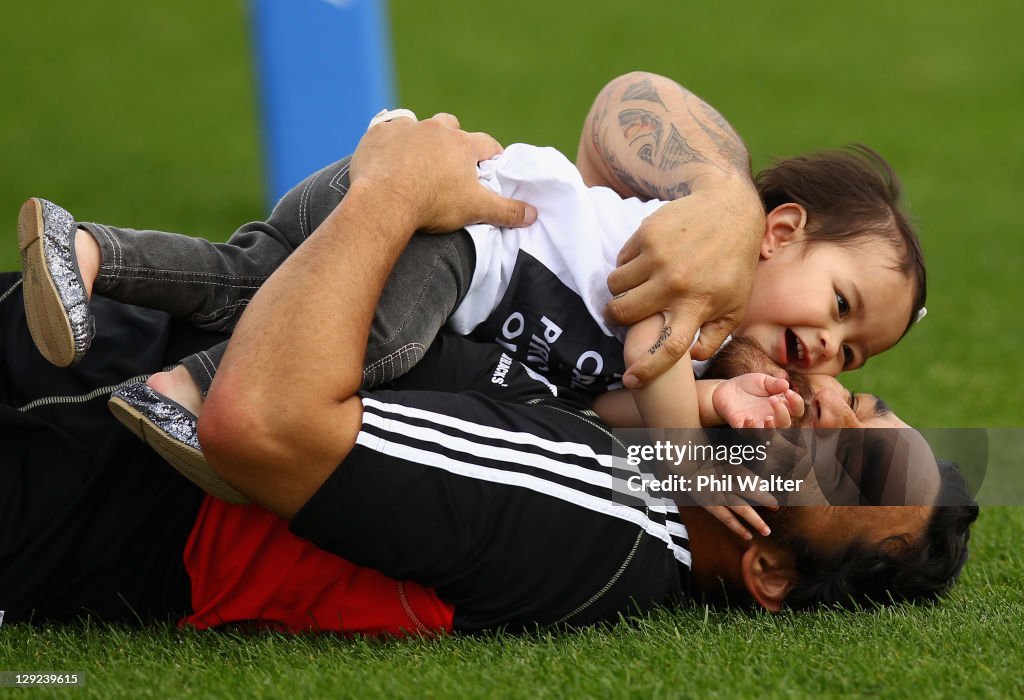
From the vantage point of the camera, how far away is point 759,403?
105 inches

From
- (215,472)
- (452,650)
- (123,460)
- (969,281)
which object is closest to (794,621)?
(452,650)

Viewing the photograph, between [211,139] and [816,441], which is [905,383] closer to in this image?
[816,441]

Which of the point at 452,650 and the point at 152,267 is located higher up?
the point at 152,267

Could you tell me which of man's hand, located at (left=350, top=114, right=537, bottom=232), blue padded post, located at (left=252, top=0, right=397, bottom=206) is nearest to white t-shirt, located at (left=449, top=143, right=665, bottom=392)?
man's hand, located at (left=350, top=114, right=537, bottom=232)

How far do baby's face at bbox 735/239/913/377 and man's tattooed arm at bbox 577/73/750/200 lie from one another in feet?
0.89

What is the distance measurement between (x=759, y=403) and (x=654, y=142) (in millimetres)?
795

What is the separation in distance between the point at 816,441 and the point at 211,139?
8.87 m

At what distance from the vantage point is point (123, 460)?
2625 mm

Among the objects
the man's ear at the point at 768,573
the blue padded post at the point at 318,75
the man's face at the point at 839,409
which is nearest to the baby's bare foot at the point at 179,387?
the man's ear at the point at 768,573

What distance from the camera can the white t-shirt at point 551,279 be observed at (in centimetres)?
277

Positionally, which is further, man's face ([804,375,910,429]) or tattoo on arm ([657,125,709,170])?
tattoo on arm ([657,125,709,170])

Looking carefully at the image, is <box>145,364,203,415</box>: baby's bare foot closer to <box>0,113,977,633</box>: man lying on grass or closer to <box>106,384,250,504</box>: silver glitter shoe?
<box>106,384,250,504</box>: silver glitter shoe

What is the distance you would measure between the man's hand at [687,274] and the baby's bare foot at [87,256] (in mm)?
1143

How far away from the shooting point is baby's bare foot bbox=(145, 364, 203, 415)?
2439mm
